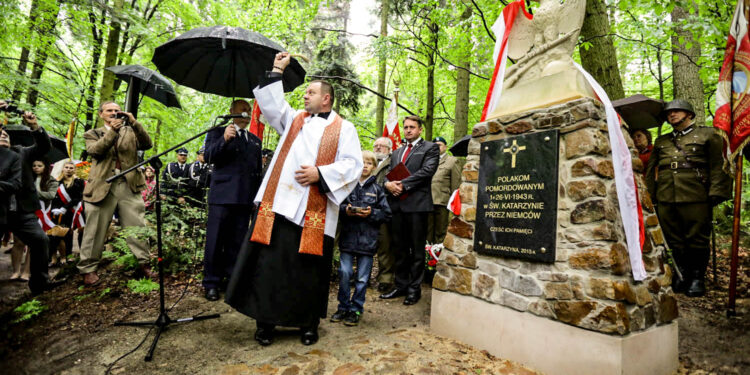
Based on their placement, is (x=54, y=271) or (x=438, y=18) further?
(x=438, y=18)

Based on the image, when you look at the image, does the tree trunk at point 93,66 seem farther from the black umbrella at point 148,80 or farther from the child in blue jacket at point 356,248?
the child in blue jacket at point 356,248

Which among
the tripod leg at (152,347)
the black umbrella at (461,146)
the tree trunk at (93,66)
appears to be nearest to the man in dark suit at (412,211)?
the black umbrella at (461,146)

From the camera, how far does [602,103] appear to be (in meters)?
2.67

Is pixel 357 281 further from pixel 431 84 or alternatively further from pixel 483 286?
pixel 431 84

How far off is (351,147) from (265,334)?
1.62 meters

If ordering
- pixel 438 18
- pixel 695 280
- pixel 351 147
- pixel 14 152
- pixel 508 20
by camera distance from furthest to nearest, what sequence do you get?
pixel 438 18 → pixel 695 280 → pixel 14 152 → pixel 508 20 → pixel 351 147

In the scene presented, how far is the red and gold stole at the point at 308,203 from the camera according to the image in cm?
277

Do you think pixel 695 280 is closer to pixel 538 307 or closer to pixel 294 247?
pixel 538 307

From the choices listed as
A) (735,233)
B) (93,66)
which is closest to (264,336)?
(735,233)

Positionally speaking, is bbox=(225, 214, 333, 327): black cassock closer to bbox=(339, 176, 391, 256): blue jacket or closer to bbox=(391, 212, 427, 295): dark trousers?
bbox=(339, 176, 391, 256): blue jacket

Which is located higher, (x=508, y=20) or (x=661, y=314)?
(x=508, y=20)

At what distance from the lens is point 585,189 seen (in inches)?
99.3

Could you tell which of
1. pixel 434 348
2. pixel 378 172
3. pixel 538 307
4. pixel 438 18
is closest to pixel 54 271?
pixel 378 172

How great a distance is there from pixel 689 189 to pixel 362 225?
382cm
